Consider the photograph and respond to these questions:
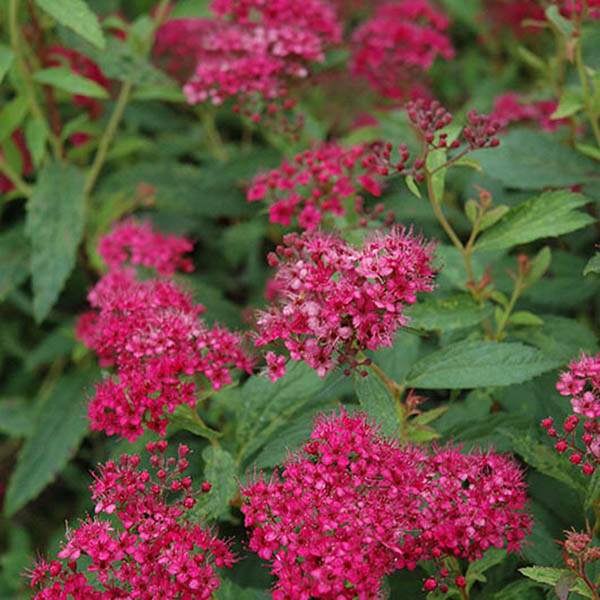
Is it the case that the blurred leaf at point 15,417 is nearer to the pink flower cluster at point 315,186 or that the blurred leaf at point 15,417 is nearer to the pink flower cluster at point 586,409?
the pink flower cluster at point 315,186

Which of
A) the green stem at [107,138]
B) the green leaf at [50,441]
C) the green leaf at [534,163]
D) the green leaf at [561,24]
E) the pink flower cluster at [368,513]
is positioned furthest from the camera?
the green stem at [107,138]

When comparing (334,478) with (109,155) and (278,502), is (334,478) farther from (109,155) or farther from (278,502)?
(109,155)

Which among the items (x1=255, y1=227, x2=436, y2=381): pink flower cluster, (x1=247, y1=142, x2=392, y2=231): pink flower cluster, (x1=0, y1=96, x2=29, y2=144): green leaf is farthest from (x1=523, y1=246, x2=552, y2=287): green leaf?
(x1=0, y1=96, x2=29, y2=144): green leaf

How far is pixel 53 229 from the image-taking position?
3.12 metres

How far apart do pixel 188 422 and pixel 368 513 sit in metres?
0.64

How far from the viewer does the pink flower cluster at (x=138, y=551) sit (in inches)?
70.4

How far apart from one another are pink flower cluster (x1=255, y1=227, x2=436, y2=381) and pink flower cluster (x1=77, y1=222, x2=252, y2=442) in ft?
0.80

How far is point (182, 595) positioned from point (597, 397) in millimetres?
1137

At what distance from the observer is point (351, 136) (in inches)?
137

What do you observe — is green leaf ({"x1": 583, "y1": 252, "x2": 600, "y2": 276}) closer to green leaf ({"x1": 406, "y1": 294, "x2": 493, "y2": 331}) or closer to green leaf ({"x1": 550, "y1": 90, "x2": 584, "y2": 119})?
green leaf ({"x1": 406, "y1": 294, "x2": 493, "y2": 331})

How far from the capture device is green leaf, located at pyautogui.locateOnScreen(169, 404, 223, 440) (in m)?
2.18

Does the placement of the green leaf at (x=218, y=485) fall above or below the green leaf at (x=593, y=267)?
below

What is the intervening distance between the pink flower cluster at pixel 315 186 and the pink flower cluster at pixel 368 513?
1.01 m

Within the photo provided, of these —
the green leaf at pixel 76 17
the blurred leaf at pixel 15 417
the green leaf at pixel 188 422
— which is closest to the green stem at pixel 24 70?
the green leaf at pixel 76 17
